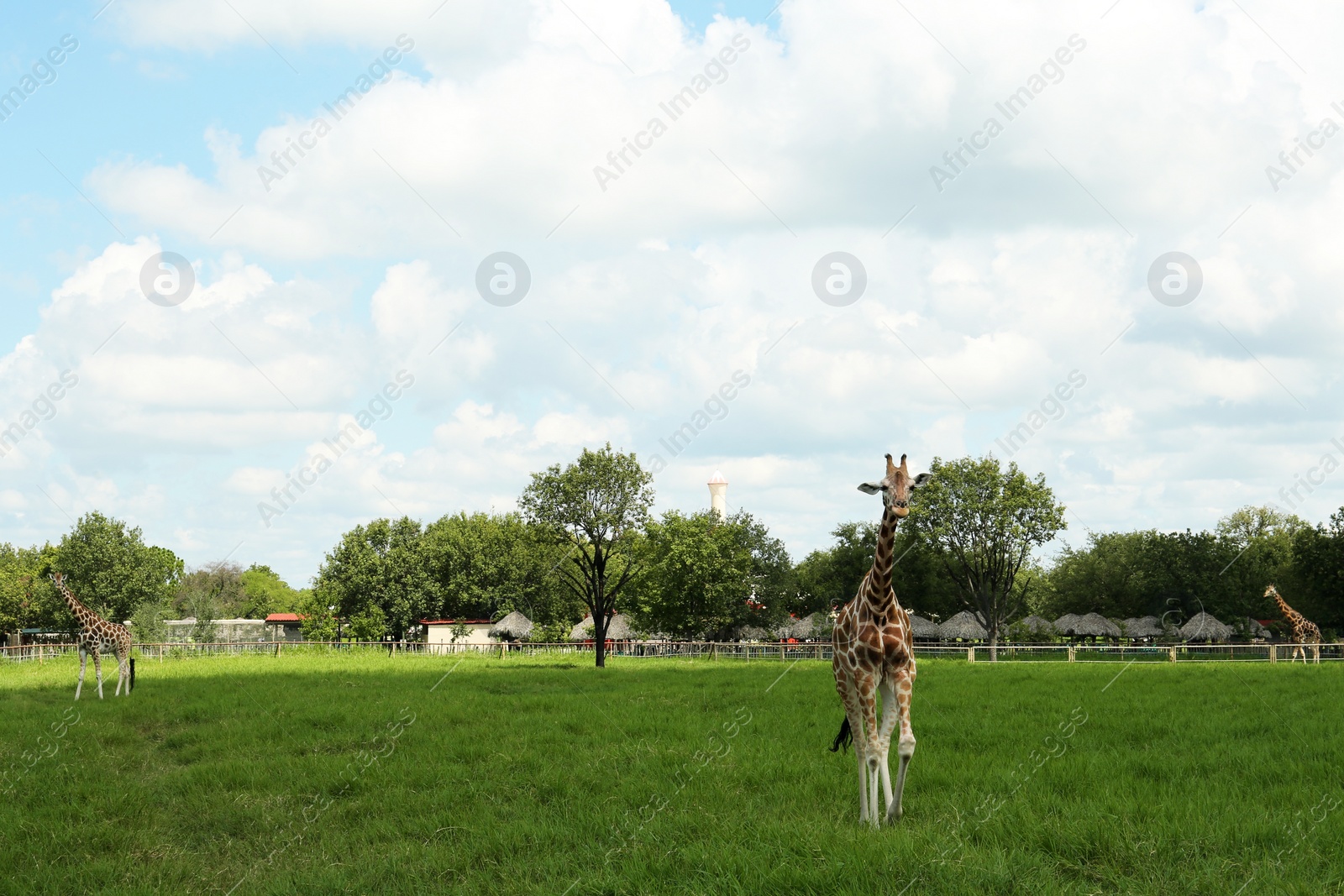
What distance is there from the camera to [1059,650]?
46.0 meters

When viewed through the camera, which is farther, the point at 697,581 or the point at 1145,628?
the point at 1145,628

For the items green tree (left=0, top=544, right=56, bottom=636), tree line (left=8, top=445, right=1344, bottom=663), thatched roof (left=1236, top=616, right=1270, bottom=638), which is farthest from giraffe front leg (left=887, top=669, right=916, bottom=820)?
green tree (left=0, top=544, right=56, bottom=636)

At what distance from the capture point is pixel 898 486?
8.85 meters

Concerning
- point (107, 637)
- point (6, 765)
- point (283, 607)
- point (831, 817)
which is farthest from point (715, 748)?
point (283, 607)

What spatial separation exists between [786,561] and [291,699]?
48.4 m

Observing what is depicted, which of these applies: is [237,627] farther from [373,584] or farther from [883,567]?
[883,567]

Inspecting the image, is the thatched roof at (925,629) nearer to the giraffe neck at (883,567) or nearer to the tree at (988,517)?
the tree at (988,517)

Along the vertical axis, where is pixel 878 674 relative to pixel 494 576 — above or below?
below

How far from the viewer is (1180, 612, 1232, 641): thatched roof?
6125cm

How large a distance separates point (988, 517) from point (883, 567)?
49014 millimetres

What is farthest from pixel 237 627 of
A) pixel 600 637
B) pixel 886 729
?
pixel 886 729

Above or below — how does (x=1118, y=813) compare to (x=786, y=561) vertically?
below

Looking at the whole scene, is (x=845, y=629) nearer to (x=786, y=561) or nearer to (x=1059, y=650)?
(x=1059, y=650)

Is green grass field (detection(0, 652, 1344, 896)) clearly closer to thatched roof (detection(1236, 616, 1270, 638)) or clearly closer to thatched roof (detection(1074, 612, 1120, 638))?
thatched roof (detection(1236, 616, 1270, 638))
